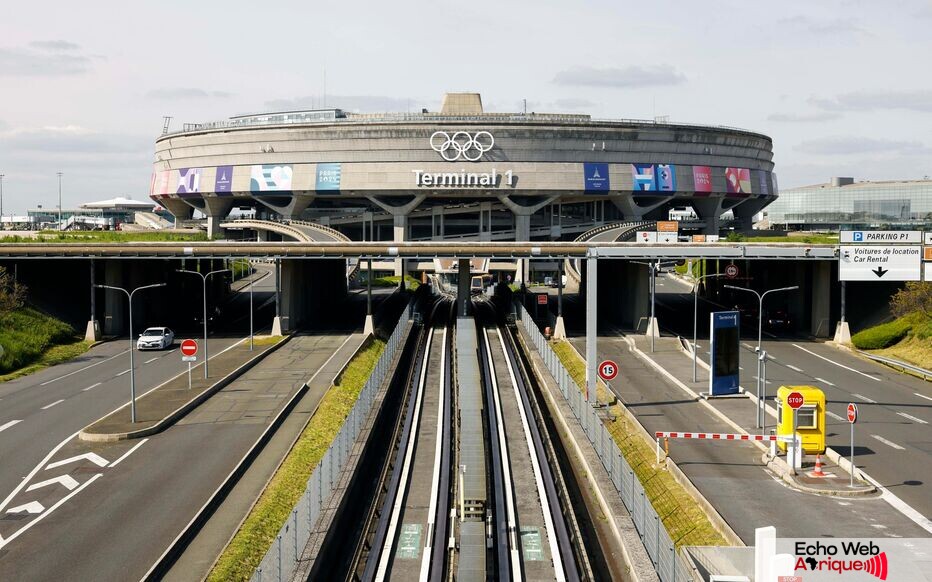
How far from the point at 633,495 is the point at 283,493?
10830 millimetres

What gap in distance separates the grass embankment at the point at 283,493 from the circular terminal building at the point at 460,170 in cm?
7066

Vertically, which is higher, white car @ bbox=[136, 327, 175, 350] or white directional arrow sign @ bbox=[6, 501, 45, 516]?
white car @ bbox=[136, 327, 175, 350]

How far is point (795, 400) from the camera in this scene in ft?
Answer: 107

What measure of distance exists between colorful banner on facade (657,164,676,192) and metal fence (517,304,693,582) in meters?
78.4

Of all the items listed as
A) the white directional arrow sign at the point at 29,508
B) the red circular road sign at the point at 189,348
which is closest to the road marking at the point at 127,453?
the white directional arrow sign at the point at 29,508

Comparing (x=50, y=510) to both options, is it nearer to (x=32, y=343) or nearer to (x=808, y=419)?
(x=808, y=419)

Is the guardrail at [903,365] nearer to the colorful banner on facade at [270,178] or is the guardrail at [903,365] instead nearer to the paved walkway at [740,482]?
the paved walkway at [740,482]

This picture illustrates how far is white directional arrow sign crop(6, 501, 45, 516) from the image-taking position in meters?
27.2

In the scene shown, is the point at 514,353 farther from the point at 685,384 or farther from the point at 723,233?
the point at 723,233

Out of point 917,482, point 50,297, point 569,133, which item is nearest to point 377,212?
point 569,133

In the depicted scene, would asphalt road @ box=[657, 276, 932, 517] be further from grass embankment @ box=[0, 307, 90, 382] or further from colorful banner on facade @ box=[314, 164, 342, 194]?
colorful banner on facade @ box=[314, 164, 342, 194]

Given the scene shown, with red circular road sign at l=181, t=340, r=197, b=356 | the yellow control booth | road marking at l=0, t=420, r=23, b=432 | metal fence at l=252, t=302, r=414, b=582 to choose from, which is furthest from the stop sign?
road marking at l=0, t=420, r=23, b=432

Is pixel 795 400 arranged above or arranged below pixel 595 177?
below

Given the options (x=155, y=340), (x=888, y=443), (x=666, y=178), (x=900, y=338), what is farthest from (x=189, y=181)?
(x=888, y=443)
